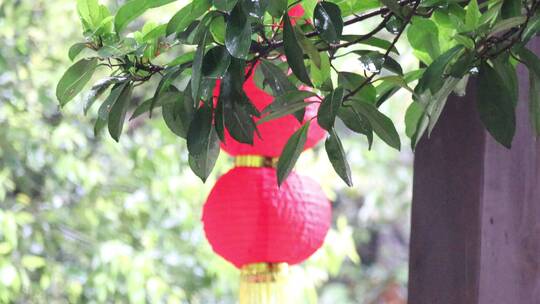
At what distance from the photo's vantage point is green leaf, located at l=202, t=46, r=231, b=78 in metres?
0.62

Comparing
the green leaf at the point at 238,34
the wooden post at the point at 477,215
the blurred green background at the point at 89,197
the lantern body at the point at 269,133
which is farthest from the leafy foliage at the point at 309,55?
the blurred green background at the point at 89,197

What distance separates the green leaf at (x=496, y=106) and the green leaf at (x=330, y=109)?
0.09m

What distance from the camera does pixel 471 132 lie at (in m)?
0.99

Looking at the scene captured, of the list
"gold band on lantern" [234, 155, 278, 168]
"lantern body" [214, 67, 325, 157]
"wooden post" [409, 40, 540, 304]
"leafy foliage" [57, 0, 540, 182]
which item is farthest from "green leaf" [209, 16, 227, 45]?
"gold band on lantern" [234, 155, 278, 168]

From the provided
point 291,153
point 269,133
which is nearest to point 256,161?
point 269,133

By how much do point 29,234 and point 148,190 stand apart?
0.34 m

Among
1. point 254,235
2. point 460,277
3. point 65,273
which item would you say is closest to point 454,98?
point 460,277

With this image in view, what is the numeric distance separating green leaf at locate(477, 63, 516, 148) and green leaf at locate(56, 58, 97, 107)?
26 cm

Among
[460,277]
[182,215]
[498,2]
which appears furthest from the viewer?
[182,215]

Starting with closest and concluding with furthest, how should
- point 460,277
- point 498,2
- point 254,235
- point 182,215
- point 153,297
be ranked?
point 498,2 < point 460,277 < point 254,235 < point 153,297 < point 182,215

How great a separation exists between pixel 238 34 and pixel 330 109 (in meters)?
0.08

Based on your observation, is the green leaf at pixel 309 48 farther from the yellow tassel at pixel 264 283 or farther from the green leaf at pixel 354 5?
the yellow tassel at pixel 264 283

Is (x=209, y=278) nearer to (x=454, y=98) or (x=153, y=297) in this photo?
(x=153, y=297)

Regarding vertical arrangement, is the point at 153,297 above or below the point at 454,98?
below
